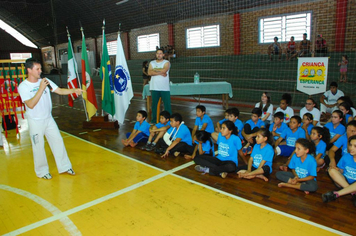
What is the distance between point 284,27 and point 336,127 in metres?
8.03

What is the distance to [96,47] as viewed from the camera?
68.5ft

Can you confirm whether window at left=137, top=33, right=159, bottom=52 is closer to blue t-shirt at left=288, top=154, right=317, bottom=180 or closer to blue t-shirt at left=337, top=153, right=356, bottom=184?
blue t-shirt at left=288, top=154, right=317, bottom=180

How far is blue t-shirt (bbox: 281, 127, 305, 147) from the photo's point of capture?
429cm

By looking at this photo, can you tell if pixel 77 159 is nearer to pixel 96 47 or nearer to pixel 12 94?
pixel 12 94

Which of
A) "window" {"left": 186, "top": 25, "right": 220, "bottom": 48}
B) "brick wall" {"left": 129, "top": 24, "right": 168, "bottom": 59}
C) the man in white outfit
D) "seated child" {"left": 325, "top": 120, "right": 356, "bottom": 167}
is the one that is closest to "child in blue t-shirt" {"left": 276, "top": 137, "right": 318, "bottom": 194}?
"seated child" {"left": 325, "top": 120, "right": 356, "bottom": 167}

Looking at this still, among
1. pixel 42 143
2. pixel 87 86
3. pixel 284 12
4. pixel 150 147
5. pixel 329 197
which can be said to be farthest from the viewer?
pixel 284 12

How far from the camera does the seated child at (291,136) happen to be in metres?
4.28

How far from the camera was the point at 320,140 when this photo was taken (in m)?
3.80

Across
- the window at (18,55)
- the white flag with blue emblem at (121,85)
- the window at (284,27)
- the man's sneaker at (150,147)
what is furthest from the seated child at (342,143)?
the window at (18,55)

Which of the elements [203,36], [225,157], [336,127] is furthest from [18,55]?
[336,127]

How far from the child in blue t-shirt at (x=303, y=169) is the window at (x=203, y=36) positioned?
35.7 feet

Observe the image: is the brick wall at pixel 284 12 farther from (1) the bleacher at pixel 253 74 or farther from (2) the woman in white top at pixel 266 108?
(2) the woman in white top at pixel 266 108

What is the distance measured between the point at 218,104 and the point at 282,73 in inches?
107

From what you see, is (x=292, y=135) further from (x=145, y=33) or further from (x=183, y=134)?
(x=145, y=33)
